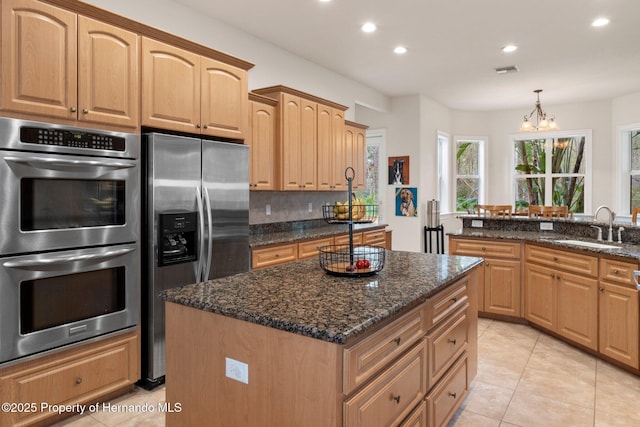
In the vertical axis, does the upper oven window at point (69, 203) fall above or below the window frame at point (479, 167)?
below

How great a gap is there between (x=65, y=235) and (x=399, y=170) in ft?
17.9

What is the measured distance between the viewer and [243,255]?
340 centimetres

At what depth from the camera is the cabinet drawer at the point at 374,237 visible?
202 inches

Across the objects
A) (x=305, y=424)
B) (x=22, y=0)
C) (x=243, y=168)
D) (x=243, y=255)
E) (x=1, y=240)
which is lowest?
(x=305, y=424)

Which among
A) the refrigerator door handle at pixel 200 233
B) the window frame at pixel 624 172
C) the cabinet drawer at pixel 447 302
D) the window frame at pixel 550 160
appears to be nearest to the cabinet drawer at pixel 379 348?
the cabinet drawer at pixel 447 302

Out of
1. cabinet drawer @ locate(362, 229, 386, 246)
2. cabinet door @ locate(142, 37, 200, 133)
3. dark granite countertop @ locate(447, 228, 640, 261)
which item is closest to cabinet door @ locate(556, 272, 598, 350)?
dark granite countertop @ locate(447, 228, 640, 261)

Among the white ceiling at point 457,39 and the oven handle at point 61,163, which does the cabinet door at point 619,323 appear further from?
the oven handle at point 61,163

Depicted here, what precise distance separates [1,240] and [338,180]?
3656 mm

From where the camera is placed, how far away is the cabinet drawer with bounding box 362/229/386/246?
5139 mm

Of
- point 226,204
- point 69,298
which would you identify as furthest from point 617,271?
point 69,298

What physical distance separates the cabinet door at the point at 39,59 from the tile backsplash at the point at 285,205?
2224 millimetres

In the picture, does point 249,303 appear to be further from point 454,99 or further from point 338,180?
→ point 454,99

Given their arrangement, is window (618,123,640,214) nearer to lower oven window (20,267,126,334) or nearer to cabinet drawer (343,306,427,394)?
cabinet drawer (343,306,427,394)

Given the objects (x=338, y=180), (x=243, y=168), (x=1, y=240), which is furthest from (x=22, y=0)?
(x=338, y=180)
